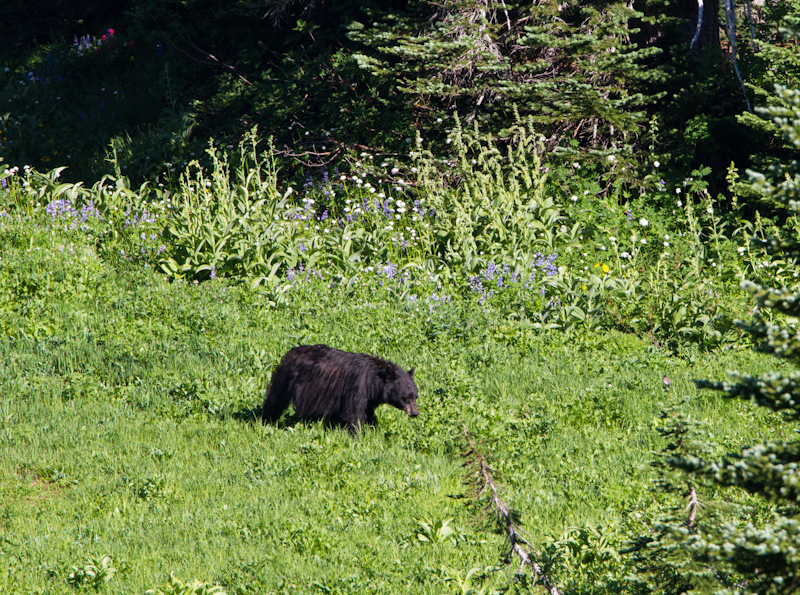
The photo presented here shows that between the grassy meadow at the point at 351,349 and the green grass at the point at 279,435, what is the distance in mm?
24

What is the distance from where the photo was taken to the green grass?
16.2ft

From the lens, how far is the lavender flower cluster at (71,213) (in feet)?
35.0

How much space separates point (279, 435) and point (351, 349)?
5.64 feet

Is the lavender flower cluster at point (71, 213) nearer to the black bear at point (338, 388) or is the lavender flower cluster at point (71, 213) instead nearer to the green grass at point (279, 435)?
the green grass at point (279, 435)

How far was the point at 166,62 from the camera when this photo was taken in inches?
600

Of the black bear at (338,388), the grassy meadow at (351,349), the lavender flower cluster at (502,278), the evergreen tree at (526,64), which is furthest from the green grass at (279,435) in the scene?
the evergreen tree at (526,64)

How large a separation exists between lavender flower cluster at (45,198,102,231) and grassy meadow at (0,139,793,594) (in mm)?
30

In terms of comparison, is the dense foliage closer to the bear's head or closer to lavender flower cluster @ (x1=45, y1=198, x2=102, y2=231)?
lavender flower cluster @ (x1=45, y1=198, x2=102, y2=231)

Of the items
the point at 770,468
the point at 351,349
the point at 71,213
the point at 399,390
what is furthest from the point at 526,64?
the point at 770,468

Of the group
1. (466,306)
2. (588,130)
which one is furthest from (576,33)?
(466,306)

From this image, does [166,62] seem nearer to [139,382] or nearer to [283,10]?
[283,10]

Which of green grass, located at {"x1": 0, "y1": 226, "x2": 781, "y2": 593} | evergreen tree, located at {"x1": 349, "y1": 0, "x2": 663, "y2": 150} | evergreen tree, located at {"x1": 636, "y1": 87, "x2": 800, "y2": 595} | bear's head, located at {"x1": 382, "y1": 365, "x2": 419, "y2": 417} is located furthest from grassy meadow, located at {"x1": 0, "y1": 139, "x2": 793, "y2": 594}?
evergreen tree, located at {"x1": 349, "y1": 0, "x2": 663, "y2": 150}

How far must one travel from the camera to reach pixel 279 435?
655cm

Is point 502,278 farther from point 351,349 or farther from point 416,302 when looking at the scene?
point 351,349
